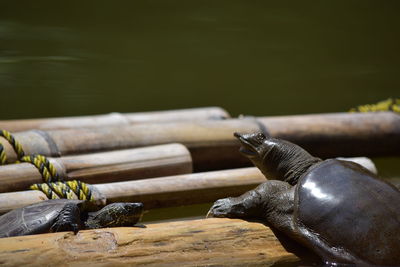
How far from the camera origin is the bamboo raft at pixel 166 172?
8.56 ft

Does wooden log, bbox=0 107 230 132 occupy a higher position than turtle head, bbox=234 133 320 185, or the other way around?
turtle head, bbox=234 133 320 185

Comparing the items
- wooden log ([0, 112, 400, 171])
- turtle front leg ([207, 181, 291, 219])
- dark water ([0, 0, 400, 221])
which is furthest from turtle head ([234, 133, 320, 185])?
dark water ([0, 0, 400, 221])

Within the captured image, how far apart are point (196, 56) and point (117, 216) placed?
13.8 ft

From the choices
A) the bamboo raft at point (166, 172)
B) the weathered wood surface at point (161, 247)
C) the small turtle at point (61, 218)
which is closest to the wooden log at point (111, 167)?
the bamboo raft at point (166, 172)

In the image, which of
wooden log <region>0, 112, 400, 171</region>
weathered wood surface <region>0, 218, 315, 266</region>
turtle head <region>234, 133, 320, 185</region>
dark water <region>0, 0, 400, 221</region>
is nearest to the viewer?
weathered wood surface <region>0, 218, 315, 266</region>

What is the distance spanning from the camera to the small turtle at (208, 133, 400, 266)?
106 inches

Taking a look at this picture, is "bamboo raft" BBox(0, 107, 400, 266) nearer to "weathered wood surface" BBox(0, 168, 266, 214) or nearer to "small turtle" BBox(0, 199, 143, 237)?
"weathered wood surface" BBox(0, 168, 266, 214)

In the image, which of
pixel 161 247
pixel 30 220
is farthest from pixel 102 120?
pixel 161 247

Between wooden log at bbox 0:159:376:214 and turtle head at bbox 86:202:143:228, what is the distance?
44 centimetres

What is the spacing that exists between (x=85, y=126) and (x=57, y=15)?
79.1 inches

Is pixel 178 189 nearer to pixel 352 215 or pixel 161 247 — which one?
pixel 161 247

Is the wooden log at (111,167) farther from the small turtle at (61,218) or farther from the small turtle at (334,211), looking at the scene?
the small turtle at (334,211)

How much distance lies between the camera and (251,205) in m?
2.89

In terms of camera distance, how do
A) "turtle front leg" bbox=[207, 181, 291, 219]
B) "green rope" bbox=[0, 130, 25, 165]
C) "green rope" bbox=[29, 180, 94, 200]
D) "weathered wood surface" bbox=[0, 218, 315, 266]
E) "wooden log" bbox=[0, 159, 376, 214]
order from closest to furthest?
"weathered wood surface" bbox=[0, 218, 315, 266], "turtle front leg" bbox=[207, 181, 291, 219], "green rope" bbox=[29, 180, 94, 200], "wooden log" bbox=[0, 159, 376, 214], "green rope" bbox=[0, 130, 25, 165]
